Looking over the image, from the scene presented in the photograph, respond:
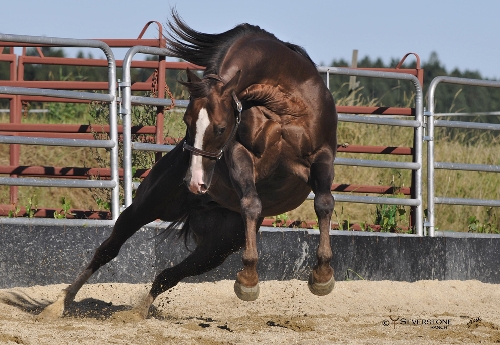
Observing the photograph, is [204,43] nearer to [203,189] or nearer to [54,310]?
[203,189]

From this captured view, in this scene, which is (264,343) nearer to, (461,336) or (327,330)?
(327,330)

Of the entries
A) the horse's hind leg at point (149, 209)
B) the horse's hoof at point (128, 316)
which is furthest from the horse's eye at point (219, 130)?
the horse's hoof at point (128, 316)

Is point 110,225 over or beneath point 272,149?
beneath

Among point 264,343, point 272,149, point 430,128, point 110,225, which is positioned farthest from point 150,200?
point 430,128

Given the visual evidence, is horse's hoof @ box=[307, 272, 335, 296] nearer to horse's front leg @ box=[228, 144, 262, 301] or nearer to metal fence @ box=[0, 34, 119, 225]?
horse's front leg @ box=[228, 144, 262, 301]

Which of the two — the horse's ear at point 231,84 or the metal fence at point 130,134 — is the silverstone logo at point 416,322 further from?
the metal fence at point 130,134

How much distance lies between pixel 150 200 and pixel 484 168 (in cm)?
385

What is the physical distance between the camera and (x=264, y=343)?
14.5 ft

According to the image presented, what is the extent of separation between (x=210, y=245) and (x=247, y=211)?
1.67 m

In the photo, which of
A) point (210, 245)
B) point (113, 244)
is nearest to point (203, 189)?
point (210, 245)

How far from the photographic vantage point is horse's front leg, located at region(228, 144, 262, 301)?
444 cm

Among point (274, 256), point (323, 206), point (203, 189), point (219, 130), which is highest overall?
point (219, 130)

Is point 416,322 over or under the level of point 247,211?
under

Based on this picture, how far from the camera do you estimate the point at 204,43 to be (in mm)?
4961
